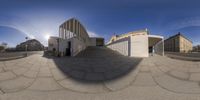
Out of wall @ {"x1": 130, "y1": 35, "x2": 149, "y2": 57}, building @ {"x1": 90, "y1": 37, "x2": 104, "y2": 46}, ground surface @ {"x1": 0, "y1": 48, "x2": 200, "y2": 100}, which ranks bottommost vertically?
ground surface @ {"x1": 0, "y1": 48, "x2": 200, "y2": 100}

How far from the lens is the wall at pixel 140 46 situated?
20.8ft

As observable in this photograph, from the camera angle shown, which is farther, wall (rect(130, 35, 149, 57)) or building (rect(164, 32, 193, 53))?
building (rect(164, 32, 193, 53))

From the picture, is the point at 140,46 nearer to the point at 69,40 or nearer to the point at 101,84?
the point at 101,84

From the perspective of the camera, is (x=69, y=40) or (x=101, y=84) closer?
(x=101, y=84)

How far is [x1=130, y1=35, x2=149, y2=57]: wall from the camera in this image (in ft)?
20.8

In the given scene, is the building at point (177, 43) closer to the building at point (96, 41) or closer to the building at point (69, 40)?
the building at point (96, 41)

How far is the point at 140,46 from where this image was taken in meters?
6.46

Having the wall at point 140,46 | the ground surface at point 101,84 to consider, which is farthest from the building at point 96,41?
the ground surface at point 101,84

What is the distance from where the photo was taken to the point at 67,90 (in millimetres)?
2418

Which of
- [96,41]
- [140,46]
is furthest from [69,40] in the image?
[96,41]

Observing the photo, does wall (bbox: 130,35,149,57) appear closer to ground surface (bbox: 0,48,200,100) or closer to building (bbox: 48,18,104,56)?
ground surface (bbox: 0,48,200,100)

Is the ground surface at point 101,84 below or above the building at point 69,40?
below

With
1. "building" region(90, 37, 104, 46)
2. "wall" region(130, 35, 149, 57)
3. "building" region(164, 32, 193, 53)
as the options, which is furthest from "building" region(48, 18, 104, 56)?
"building" region(164, 32, 193, 53)

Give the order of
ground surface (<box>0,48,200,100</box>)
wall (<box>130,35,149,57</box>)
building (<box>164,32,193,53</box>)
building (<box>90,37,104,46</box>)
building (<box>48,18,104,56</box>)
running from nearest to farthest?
ground surface (<box>0,48,200,100</box>) < wall (<box>130,35,149,57</box>) < building (<box>48,18,104,56</box>) < building (<box>90,37,104,46</box>) < building (<box>164,32,193,53</box>)
